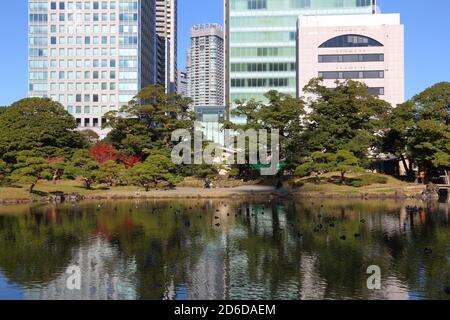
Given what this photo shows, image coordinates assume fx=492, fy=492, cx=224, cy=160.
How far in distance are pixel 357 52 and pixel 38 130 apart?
5467cm

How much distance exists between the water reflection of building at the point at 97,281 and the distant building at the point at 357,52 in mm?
68966

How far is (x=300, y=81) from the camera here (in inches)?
3442

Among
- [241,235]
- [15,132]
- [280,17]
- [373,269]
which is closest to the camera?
[373,269]

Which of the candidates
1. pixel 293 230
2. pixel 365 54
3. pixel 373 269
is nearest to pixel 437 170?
pixel 365 54

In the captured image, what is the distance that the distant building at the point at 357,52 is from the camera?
279 ft

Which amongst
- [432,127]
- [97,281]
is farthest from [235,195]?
[97,281]

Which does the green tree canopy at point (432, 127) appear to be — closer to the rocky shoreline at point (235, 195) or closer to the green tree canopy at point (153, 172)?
the rocky shoreline at point (235, 195)

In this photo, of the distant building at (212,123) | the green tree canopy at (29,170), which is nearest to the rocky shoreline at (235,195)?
the green tree canopy at (29,170)

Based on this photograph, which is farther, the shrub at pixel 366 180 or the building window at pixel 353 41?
the building window at pixel 353 41

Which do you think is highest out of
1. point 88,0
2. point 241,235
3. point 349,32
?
point 88,0

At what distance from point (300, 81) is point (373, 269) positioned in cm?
7041

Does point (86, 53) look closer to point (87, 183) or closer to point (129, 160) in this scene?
point (129, 160)
